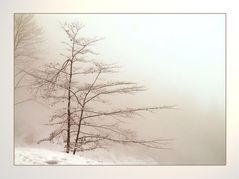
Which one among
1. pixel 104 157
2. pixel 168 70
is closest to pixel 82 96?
pixel 104 157

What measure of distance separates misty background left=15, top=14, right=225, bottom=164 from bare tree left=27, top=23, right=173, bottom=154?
52 mm

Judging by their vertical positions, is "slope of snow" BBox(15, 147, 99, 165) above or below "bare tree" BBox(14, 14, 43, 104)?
below

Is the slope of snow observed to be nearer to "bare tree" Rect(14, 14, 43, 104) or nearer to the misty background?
the misty background

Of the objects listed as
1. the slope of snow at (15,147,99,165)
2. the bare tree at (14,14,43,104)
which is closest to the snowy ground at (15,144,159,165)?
the slope of snow at (15,147,99,165)

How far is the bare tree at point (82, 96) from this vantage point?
255 cm

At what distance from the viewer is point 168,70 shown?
2.56m

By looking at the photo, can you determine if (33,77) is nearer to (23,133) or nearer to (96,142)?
(23,133)

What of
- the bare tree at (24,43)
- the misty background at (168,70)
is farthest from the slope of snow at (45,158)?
the bare tree at (24,43)

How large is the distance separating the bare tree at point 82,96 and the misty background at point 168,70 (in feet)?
0.17

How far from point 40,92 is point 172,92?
37.5 inches

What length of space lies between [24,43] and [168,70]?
106 centimetres

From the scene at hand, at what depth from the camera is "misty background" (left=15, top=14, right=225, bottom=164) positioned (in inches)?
101

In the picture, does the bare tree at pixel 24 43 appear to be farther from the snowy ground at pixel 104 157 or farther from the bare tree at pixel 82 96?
the snowy ground at pixel 104 157

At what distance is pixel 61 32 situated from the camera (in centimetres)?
256
